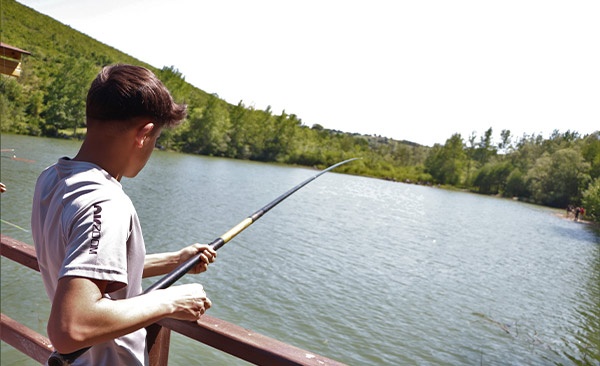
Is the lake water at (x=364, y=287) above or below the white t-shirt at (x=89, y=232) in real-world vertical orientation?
below

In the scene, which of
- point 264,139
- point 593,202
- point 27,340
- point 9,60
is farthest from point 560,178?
point 27,340

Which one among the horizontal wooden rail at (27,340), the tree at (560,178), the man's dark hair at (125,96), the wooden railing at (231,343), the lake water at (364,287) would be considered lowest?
the lake water at (364,287)

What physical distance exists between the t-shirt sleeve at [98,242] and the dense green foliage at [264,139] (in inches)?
802

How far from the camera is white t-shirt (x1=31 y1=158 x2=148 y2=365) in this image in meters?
0.87

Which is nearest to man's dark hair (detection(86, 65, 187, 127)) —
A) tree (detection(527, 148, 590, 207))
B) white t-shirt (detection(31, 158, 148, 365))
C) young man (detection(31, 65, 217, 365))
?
young man (detection(31, 65, 217, 365))

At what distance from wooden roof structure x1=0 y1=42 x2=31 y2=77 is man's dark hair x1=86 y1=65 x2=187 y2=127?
3553 mm

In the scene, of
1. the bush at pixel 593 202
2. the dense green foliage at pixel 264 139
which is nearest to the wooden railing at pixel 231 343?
the dense green foliage at pixel 264 139

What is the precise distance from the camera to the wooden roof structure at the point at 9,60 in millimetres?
3959

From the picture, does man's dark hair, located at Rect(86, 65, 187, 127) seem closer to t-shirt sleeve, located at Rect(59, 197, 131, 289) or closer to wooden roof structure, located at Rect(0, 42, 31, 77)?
t-shirt sleeve, located at Rect(59, 197, 131, 289)

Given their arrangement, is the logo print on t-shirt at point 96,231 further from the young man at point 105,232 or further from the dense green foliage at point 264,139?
the dense green foliage at point 264,139

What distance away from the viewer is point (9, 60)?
160 inches

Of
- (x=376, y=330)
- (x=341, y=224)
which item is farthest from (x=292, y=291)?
(x=341, y=224)

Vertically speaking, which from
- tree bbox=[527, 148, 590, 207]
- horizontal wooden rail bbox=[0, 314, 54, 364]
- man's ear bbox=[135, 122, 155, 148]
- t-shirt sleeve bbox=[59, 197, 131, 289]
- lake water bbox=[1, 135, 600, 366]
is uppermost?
tree bbox=[527, 148, 590, 207]

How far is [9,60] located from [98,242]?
13.2 ft
